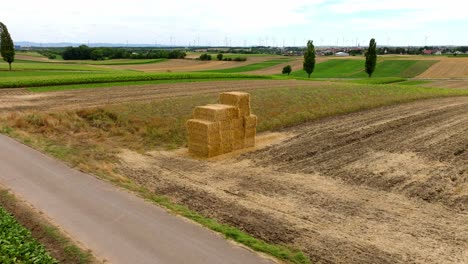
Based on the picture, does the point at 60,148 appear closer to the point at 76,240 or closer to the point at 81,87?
the point at 76,240

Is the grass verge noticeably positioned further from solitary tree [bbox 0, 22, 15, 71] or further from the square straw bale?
solitary tree [bbox 0, 22, 15, 71]

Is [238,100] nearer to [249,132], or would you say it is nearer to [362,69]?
[249,132]

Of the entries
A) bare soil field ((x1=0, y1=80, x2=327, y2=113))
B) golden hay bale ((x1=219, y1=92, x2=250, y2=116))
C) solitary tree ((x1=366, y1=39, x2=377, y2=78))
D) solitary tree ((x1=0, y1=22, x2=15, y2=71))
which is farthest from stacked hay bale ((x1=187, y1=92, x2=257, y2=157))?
solitary tree ((x1=366, y1=39, x2=377, y2=78))

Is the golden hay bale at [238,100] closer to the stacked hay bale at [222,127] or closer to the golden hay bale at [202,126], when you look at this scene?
the stacked hay bale at [222,127]

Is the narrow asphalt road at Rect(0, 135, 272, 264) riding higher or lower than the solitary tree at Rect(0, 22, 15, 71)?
lower

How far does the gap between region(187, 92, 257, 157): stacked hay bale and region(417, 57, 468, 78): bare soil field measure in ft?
264

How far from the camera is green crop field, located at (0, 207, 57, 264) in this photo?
893 cm

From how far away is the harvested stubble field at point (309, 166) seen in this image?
11055 millimetres

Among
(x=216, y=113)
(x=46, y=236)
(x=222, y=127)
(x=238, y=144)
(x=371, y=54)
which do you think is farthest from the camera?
(x=371, y=54)

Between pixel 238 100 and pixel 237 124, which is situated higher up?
pixel 238 100

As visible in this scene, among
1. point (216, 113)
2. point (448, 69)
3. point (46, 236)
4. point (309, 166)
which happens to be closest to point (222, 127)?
point (216, 113)

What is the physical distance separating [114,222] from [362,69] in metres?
106

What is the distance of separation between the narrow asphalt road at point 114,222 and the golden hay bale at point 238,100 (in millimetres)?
8749

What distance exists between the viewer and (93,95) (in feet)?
110
